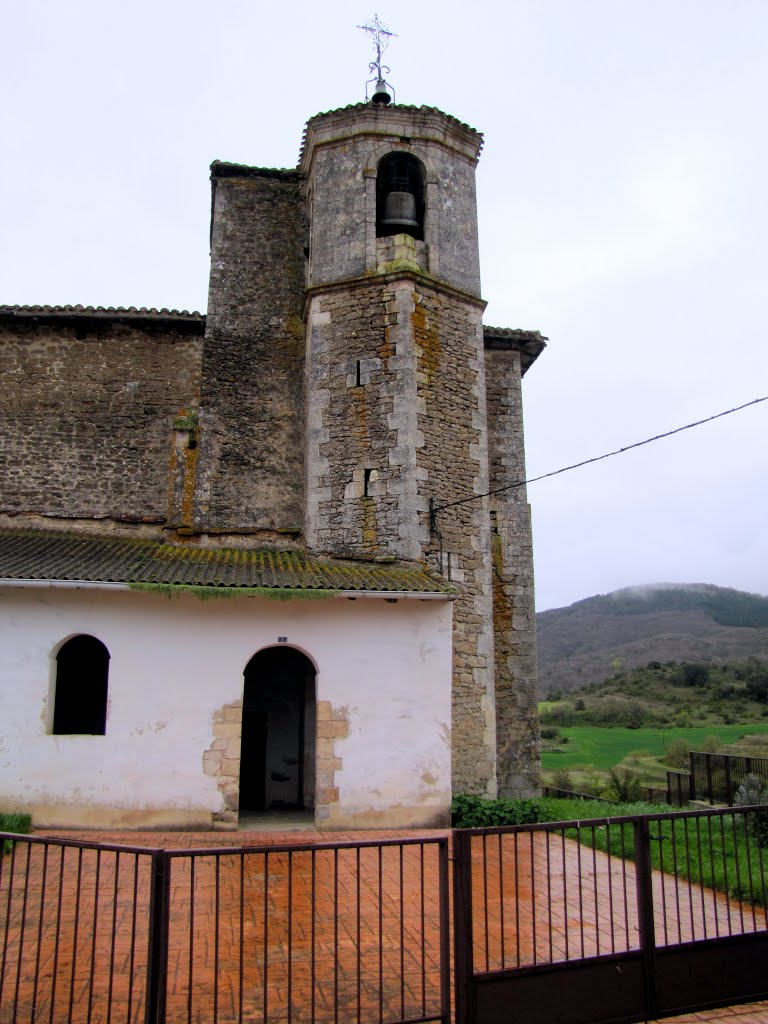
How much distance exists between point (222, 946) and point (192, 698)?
5.09m

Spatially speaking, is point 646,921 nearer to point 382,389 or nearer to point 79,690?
point 382,389

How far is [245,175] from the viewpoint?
16.3 meters

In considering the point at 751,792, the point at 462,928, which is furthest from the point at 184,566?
the point at 751,792

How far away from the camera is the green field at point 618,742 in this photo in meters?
26.9

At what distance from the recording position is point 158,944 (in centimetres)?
423

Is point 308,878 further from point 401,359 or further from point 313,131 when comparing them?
point 313,131

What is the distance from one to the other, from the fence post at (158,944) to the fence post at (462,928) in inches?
65.3

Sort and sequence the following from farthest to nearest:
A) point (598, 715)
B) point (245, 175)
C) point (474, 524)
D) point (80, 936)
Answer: point (598, 715) < point (245, 175) < point (474, 524) < point (80, 936)

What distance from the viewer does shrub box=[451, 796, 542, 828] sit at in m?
10.9

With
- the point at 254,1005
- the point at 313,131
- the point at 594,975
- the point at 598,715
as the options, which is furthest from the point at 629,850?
the point at 598,715

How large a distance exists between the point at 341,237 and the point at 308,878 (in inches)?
424

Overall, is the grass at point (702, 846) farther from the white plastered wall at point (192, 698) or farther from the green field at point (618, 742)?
the green field at point (618, 742)

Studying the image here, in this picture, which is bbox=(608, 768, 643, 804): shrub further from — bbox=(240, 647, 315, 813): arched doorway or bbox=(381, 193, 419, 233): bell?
bbox=(381, 193, 419, 233): bell

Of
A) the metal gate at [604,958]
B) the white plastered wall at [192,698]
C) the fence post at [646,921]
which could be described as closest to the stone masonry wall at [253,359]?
the white plastered wall at [192,698]
